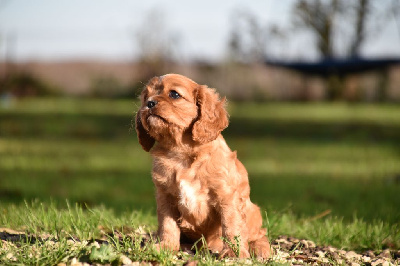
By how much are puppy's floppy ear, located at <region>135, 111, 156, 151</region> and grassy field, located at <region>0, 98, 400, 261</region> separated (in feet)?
0.33

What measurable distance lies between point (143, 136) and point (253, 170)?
8.31 meters

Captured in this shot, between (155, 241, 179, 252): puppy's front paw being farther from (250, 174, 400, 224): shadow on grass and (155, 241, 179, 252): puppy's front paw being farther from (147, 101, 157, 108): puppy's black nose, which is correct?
(250, 174, 400, 224): shadow on grass

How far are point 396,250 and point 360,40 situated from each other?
1730cm

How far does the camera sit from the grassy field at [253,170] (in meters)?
5.76

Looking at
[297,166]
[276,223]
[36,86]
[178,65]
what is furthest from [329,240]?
[36,86]

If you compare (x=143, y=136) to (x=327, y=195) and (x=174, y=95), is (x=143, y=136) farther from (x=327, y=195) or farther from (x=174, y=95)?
(x=327, y=195)

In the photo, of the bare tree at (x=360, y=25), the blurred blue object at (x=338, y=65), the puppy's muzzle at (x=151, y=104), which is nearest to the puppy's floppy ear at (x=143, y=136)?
the puppy's muzzle at (x=151, y=104)

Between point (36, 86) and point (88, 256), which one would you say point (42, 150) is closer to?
point (88, 256)

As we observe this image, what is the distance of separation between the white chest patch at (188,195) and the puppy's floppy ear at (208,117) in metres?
0.36

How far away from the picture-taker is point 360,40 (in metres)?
21.5

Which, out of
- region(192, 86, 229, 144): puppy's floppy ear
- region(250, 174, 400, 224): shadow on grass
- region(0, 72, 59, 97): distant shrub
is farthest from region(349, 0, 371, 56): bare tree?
region(0, 72, 59, 97): distant shrub

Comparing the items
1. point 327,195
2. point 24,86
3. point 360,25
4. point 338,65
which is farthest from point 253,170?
point 24,86

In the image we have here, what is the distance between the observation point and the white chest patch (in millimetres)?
4246

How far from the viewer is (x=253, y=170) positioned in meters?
12.7
